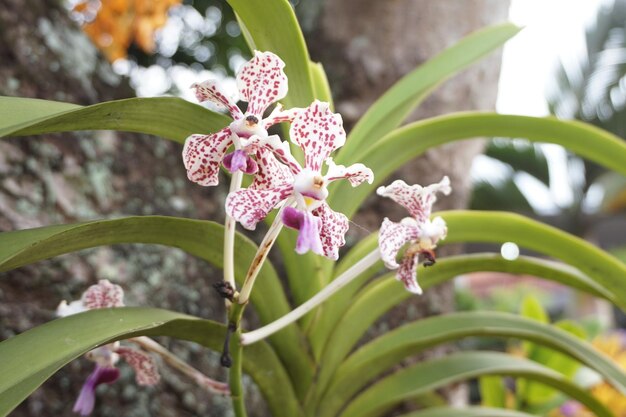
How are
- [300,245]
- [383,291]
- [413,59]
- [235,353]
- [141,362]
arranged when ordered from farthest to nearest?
1. [413,59]
2. [383,291]
3. [141,362]
4. [235,353]
5. [300,245]

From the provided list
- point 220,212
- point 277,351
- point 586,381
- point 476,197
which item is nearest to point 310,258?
point 277,351

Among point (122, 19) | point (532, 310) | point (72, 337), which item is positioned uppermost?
point (122, 19)

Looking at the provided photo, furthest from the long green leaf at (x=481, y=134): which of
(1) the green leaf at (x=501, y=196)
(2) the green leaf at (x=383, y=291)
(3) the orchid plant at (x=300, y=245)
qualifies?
(1) the green leaf at (x=501, y=196)

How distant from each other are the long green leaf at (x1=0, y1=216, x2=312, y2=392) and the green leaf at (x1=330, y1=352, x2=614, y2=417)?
11 centimetres

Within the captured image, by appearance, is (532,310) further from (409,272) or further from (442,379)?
(409,272)

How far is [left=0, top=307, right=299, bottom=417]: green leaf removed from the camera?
468 mm

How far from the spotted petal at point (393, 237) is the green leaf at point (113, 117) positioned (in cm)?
19

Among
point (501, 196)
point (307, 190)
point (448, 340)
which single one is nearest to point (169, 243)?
point (307, 190)

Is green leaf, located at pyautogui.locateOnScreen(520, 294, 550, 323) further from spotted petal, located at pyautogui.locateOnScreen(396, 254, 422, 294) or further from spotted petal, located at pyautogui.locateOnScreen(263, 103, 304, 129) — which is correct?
spotted petal, located at pyautogui.locateOnScreen(263, 103, 304, 129)

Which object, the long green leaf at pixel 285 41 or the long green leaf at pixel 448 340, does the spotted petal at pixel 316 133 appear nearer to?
the long green leaf at pixel 285 41

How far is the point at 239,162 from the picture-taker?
513 millimetres

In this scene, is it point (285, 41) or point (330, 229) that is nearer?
point (330, 229)

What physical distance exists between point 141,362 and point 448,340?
386 mm

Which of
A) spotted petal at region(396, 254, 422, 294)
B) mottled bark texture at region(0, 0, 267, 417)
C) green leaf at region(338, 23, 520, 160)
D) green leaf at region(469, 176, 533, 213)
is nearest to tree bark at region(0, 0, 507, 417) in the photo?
mottled bark texture at region(0, 0, 267, 417)
